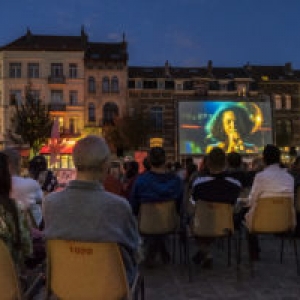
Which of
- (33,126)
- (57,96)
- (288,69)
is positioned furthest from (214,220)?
(288,69)

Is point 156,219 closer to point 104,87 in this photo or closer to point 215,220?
point 215,220

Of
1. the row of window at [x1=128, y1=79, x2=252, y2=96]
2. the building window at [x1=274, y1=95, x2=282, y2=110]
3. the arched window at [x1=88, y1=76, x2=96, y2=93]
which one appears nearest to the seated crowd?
the arched window at [x1=88, y1=76, x2=96, y2=93]

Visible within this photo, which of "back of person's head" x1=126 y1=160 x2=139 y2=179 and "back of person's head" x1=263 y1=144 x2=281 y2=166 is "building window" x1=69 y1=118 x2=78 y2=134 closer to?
"back of person's head" x1=126 y1=160 x2=139 y2=179

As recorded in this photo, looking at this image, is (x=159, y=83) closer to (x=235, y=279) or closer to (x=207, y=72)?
(x=207, y=72)

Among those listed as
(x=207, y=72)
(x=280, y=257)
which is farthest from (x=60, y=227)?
(x=207, y=72)

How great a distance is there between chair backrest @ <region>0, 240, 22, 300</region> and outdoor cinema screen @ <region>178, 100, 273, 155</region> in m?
30.3

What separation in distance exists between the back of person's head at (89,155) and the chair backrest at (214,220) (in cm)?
285

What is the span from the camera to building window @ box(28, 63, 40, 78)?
144 feet

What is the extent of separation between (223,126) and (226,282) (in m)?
28.1

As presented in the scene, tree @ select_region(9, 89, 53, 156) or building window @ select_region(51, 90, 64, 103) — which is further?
building window @ select_region(51, 90, 64, 103)

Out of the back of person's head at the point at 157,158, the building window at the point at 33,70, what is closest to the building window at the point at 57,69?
the building window at the point at 33,70

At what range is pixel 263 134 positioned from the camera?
3334 cm

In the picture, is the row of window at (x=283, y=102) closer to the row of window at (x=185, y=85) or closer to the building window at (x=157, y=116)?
the row of window at (x=185, y=85)

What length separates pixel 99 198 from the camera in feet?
8.68
